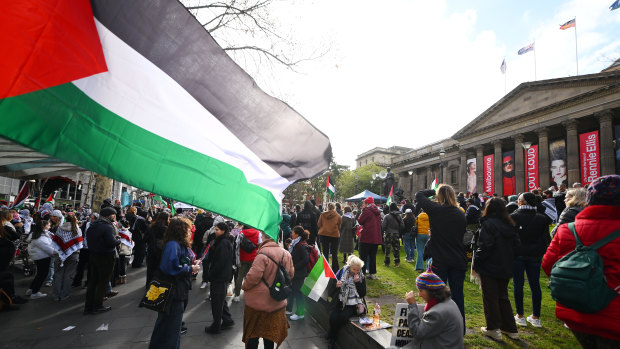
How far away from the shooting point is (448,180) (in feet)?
155

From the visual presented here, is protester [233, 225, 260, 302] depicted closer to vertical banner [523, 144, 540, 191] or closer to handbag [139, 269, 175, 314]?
handbag [139, 269, 175, 314]

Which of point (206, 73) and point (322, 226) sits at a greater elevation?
point (206, 73)

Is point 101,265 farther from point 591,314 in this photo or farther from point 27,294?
point 591,314

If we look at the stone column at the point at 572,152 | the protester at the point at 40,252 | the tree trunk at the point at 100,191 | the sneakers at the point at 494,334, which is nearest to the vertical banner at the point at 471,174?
the stone column at the point at 572,152

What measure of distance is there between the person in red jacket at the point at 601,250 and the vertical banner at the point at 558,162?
32.2 meters

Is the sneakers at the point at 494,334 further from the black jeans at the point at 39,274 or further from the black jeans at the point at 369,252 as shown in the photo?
the black jeans at the point at 39,274

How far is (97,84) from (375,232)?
284 inches

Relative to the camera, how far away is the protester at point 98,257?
6203 mm

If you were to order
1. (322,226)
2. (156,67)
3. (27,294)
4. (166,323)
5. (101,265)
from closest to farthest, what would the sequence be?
(156,67)
(166,323)
(101,265)
(27,294)
(322,226)

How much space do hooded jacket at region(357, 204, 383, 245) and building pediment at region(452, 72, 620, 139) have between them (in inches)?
1183

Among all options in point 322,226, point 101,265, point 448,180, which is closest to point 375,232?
point 322,226

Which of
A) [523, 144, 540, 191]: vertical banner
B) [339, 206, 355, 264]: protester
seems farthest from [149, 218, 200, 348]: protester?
[523, 144, 540, 191]: vertical banner

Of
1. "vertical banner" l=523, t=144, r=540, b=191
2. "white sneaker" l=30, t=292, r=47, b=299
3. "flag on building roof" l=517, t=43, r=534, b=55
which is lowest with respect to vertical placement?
"white sneaker" l=30, t=292, r=47, b=299

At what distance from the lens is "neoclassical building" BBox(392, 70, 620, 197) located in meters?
25.4
